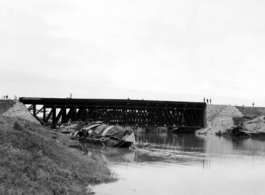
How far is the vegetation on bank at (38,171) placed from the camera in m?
11.8

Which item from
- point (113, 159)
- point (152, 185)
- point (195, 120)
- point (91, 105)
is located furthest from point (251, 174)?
point (195, 120)

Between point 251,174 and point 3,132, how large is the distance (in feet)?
50.9

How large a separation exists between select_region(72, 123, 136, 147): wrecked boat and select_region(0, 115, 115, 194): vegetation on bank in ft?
61.3

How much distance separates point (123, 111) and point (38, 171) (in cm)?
6103

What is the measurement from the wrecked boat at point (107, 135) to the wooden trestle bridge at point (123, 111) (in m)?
20.8

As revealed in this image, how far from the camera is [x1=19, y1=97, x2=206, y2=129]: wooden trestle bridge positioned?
220 feet

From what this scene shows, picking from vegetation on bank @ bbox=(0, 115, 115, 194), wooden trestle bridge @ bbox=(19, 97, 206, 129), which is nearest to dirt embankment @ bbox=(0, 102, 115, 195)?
vegetation on bank @ bbox=(0, 115, 115, 194)

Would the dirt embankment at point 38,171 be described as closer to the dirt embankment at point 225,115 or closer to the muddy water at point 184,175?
the muddy water at point 184,175

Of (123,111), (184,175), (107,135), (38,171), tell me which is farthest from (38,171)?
(123,111)

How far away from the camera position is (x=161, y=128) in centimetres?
8000

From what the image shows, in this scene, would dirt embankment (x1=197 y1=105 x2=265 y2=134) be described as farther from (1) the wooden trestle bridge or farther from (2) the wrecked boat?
(2) the wrecked boat

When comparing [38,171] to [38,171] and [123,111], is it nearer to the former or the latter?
[38,171]

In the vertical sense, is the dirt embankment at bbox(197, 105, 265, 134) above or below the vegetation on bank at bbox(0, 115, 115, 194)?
above

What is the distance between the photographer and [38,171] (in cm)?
1369
